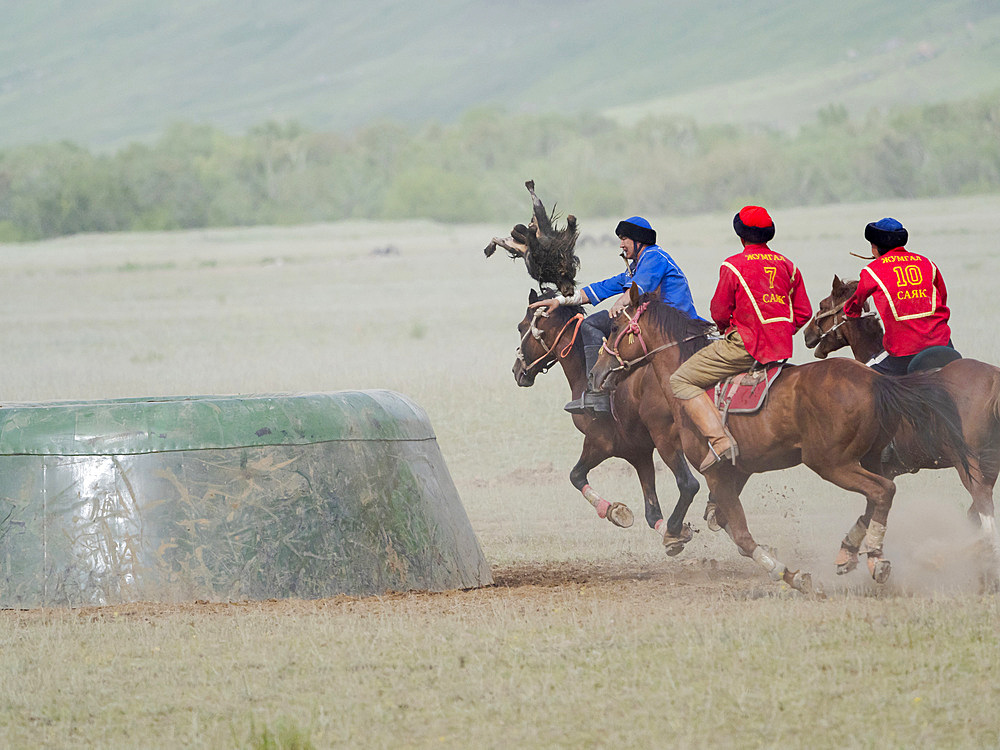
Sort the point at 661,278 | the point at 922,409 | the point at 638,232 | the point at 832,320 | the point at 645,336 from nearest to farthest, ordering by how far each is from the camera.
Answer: the point at 922,409 → the point at 832,320 → the point at 645,336 → the point at 661,278 → the point at 638,232

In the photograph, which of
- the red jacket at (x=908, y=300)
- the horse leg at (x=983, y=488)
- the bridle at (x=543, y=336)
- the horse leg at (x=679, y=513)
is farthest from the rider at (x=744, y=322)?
the bridle at (x=543, y=336)

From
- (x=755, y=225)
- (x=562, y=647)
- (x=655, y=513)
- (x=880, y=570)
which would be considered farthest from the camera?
(x=655, y=513)

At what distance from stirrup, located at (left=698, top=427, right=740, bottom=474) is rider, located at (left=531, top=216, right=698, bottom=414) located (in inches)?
50.4

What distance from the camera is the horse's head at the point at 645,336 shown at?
9.45m

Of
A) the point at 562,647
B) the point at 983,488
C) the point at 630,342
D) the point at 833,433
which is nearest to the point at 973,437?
the point at 983,488

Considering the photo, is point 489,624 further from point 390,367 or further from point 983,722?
point 390,367

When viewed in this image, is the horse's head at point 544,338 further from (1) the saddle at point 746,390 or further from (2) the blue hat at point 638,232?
(1) the saddle at point 746,390

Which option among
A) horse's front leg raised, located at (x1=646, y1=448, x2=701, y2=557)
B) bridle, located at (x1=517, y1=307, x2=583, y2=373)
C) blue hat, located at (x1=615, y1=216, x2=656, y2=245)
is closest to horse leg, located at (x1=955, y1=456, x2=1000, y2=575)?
horse's front leg raised, located at (x1=646, y1=448, x2=701, y2=557)

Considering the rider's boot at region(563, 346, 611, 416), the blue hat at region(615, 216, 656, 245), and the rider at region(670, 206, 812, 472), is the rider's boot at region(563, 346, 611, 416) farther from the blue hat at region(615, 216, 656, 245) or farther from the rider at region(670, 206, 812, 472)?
the rider at region(670, 206, 812, 472)

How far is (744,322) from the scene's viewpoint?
8.91 meters

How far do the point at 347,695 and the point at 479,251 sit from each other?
4706 cm

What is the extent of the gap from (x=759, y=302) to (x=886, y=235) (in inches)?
41.5

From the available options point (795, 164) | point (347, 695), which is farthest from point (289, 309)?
point (795, 164)

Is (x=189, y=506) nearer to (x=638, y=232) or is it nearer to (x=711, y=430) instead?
(x=711, y=430)
